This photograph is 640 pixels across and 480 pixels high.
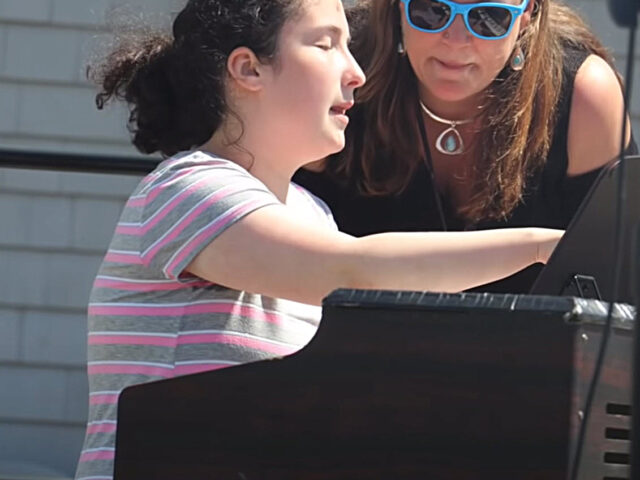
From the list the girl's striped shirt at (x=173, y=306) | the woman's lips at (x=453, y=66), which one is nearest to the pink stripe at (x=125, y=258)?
the girl's striped shirt at (x=173, y=306)

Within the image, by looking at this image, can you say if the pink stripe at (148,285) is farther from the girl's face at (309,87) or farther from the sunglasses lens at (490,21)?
the sunglasses lens at (490,21)

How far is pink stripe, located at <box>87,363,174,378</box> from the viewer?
2133 mm

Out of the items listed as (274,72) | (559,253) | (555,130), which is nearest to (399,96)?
(555,130)

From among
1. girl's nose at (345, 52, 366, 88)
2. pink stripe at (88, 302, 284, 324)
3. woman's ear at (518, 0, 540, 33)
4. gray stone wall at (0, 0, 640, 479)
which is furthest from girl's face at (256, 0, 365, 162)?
gray stone wall at (0, 0, 640, 479)

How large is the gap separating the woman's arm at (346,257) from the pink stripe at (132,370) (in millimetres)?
152

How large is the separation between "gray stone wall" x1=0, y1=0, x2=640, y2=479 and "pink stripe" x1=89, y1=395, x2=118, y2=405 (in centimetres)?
359

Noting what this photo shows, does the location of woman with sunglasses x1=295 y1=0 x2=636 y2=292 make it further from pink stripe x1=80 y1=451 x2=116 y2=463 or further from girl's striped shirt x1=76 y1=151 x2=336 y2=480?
pink stripe x1=80 y1=451 x2=116 y2=463

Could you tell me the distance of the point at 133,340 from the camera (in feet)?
7.11

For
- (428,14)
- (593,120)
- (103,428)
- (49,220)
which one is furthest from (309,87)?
(49,220)

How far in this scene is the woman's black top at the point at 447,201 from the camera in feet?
9.32

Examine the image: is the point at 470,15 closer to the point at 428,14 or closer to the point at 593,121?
the point at 428,14

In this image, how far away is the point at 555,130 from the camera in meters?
2.87

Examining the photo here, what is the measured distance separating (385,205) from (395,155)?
11cm

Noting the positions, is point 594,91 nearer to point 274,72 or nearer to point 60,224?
point 274,72
